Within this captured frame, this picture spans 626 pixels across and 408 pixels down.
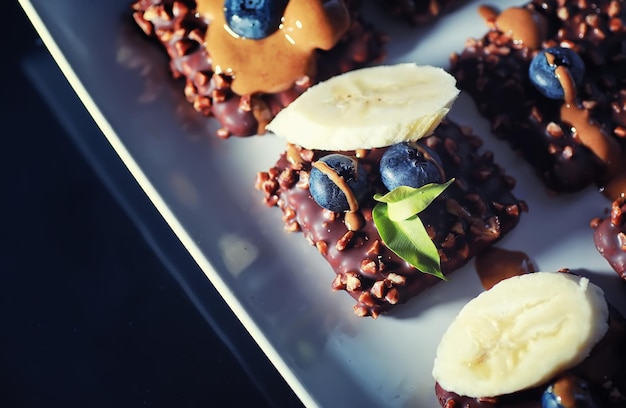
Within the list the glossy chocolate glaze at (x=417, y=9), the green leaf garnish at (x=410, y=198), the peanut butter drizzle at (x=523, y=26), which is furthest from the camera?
the glossy chocolate glaze at (x=417, y=9)

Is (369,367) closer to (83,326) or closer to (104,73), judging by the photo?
(83,326)

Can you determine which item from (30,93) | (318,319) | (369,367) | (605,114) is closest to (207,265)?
(318,319)

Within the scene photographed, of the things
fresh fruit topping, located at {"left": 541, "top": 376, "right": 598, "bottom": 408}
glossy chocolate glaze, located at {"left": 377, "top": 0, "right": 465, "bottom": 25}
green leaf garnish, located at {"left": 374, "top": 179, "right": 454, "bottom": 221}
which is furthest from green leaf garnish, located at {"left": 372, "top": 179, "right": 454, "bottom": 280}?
glossy chocolate glaze, located at {"left": 377, "top": 0, "right": 465, "bottom": 25}

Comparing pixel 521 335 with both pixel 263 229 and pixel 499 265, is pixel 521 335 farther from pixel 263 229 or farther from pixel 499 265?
pixel 263 229

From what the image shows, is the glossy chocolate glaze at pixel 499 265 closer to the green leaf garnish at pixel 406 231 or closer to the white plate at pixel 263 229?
the white plate at pixel 263 229

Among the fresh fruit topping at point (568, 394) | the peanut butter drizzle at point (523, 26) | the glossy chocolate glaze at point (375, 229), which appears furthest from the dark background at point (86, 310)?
the peanut butter drizzle at point (523, 26)

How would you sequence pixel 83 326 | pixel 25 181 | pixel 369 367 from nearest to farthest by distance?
pixel 369 367
pixel 83 326
pixel 25 181

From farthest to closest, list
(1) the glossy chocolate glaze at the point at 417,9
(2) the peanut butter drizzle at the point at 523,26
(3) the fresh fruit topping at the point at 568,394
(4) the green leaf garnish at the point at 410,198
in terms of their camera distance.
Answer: (1) the glossy chocolate glaze at the point at 417,9, (2) the peanut butter drizzle at the point at 523,26, (4) the green leaf garnish at the point at 410,198, (3) the fresh fruit topping at the point at 568,394
